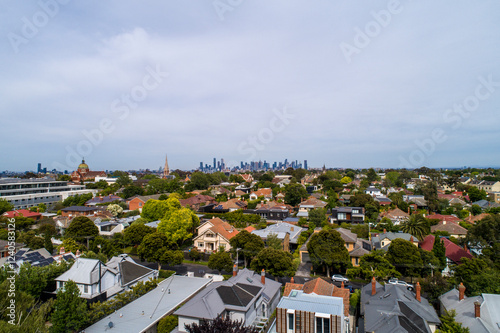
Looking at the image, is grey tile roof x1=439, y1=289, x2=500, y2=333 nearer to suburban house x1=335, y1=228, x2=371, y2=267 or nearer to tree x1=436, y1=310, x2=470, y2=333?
tree x1=436, y1=310, x2=470, y2=333

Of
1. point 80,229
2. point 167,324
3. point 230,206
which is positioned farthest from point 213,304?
point 230,206

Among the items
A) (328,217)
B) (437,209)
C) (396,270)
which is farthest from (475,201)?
(396,270)

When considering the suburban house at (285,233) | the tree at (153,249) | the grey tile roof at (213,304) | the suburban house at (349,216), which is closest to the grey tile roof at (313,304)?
the grey tile roof at (213,304)

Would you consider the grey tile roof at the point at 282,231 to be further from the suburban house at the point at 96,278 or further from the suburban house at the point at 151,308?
the suburban house at the point at 96,278

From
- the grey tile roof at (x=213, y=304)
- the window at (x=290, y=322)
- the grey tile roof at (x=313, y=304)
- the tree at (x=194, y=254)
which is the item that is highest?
the grey tile roof at (x=313, y=304)

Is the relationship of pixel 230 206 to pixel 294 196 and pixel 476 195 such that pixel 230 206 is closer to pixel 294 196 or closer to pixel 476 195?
pixel 294 196

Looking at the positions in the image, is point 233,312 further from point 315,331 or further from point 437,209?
point 437,209
